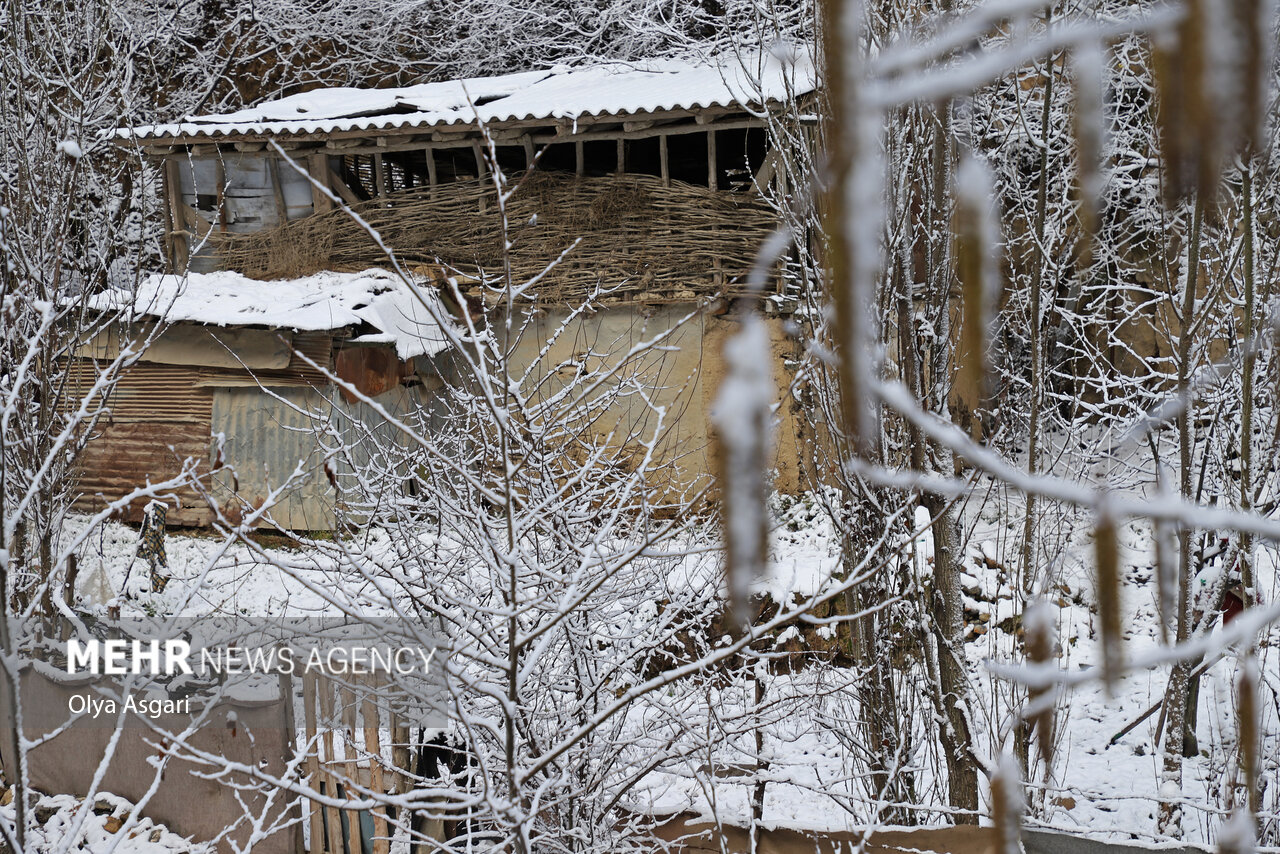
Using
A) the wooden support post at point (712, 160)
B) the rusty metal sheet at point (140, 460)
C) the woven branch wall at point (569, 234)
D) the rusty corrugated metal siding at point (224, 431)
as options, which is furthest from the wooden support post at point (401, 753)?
the wooden support post at point (712, 160)

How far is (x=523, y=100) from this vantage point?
10.2 m

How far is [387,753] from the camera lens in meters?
4.39

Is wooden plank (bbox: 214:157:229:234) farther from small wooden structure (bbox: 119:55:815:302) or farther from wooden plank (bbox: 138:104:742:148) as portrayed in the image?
wooden plank (bbox: 138:104:742:148)

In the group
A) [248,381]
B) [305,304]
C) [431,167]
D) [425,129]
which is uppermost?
[425,129]

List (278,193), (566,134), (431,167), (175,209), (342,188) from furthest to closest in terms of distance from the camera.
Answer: (175,209), (278,193), (342,188), (431,167), (566,134)

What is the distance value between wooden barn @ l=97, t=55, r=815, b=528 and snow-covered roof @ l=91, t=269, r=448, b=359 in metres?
0.08

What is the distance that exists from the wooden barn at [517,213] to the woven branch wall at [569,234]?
0.02 m

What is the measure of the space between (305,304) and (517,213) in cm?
235

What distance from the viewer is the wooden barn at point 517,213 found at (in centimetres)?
902

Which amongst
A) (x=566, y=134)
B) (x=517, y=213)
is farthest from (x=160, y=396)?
(x=566, y=134)

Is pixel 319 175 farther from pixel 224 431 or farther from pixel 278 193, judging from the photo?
pixel 224 431

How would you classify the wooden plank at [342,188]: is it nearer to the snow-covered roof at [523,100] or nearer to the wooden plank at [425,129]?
the wooden plank at [425,129]

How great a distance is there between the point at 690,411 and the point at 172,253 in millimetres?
6431

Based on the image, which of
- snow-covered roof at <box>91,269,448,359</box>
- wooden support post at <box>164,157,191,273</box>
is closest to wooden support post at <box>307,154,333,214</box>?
snow-covered roof at <box>91,269,448,359</box>
